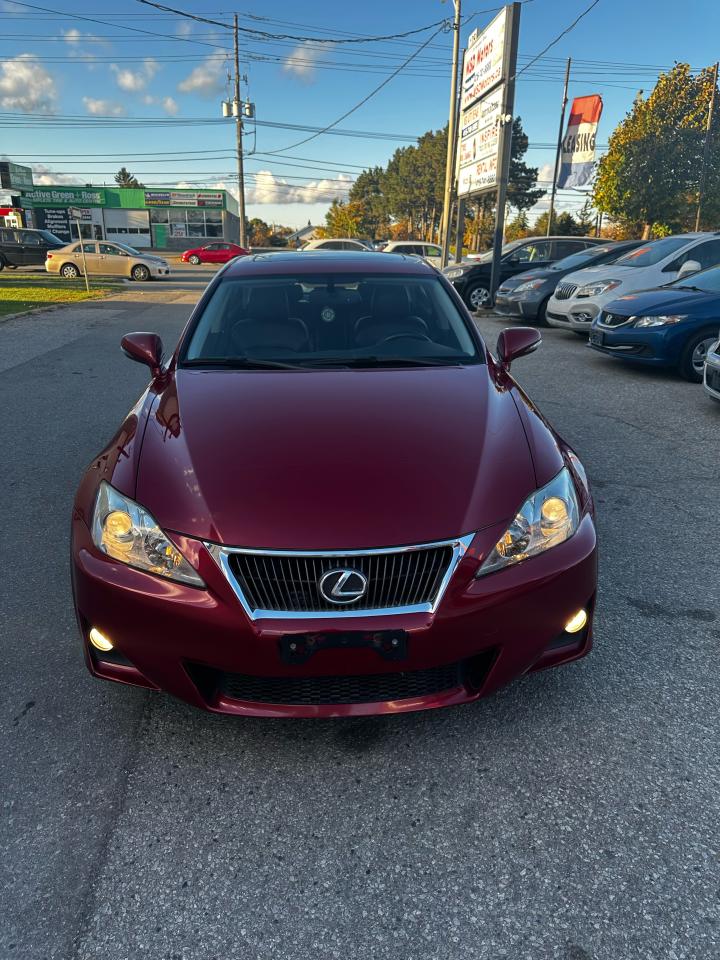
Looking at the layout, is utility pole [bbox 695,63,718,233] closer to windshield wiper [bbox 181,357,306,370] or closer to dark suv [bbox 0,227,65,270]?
dark suv [bbox 0,227,65,270]

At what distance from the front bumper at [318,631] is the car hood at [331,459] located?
0.15 m

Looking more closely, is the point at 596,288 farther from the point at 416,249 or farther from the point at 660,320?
the point at 416,249

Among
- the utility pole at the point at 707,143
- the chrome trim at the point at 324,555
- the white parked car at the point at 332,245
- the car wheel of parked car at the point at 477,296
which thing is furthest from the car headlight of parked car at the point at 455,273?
the utility pole at the point at 707,143

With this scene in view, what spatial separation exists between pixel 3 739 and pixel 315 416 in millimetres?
1531

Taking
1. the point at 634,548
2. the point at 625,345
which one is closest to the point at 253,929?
the point at 634,548

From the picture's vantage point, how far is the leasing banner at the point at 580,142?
97.3 ft

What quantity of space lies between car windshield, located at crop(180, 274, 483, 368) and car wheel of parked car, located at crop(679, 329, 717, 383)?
5.00 meters

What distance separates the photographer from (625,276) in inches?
385

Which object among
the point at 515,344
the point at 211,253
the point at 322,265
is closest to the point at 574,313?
the point at 322,265

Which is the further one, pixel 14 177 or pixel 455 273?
pixel 14 177

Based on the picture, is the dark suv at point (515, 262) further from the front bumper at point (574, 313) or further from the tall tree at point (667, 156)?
the tall tree at point (667, 156)

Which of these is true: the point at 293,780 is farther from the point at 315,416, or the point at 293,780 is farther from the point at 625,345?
the point at 625,345

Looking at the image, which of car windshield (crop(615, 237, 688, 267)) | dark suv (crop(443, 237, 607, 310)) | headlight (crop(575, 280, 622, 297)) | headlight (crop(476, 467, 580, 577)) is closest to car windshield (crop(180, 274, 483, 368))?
headlight (crop(476, 467, 580, 577))

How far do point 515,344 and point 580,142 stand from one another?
106 feet
